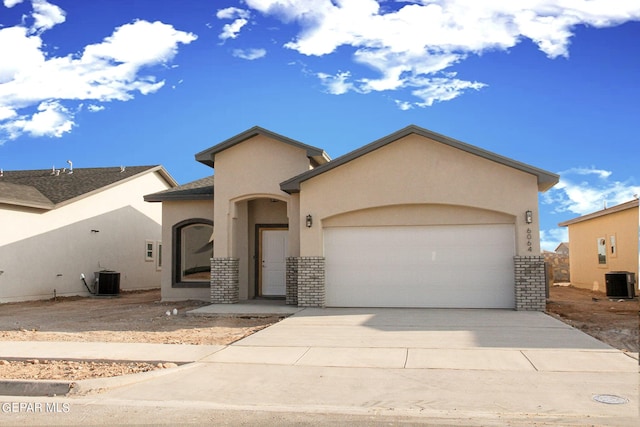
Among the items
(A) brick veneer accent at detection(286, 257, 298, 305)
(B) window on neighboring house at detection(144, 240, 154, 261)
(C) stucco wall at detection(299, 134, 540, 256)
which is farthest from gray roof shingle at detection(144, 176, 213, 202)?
(B) window on neighboring house at detection(144, 240, 154, 261)

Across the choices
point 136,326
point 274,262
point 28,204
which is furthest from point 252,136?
point 28,204

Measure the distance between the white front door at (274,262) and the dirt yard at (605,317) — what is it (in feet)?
27.7

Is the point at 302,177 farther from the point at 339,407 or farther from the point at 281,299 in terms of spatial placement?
the point at 339,407

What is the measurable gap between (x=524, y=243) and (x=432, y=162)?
3.23 m

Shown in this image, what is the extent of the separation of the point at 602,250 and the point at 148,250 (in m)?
21.4

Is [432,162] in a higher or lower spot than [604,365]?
higher

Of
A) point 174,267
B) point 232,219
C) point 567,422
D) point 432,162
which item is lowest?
point 567,422

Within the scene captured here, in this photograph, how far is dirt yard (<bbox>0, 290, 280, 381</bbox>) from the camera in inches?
367

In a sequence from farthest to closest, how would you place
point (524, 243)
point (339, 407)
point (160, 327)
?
point (524, 243)
point (160, 327)
point (339, 407)

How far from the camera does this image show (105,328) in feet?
46.1

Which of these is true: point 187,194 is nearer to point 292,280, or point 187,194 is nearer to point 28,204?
point 292,280

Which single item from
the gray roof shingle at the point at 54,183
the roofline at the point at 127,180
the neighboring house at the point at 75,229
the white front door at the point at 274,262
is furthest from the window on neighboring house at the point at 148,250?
the white front door at the point at 274,262

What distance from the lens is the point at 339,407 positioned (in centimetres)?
702

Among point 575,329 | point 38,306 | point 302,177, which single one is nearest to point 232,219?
point 302,177
